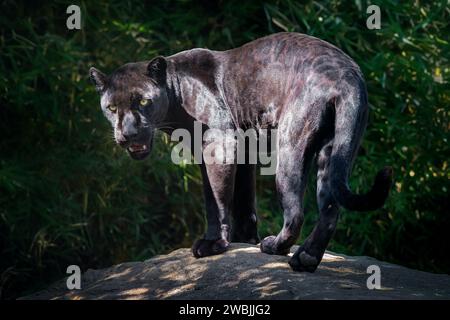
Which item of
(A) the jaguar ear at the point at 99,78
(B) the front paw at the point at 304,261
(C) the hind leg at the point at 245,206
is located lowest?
(B) the front paw at the point at 304,261

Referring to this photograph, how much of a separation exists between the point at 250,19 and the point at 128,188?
61.6 inches

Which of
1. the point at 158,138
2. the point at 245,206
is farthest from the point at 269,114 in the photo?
the point at 158,138

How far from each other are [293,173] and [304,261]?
0.41 meters

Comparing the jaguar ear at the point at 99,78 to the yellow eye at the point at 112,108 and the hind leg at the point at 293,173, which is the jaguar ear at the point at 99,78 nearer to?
the yellow eye at the point at 112,108

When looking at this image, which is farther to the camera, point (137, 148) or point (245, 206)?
point (245, 206)

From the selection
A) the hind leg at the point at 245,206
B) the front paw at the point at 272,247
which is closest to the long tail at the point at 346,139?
the front paw at the point at 272,247

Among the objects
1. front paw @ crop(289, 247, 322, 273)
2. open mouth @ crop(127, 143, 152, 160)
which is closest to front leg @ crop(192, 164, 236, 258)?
open mouth @ crop(127, 143, 152, 160)

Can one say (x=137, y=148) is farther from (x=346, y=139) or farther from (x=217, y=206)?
(x=346, y=139)

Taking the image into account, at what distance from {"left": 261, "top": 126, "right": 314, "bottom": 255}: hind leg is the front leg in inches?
14.4

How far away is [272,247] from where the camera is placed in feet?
14.1

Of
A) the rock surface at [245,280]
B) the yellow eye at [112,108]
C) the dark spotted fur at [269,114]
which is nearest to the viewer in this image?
the rock surface at [245,280]

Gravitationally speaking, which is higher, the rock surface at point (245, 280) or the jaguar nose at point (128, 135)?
the jaguar nose at point (128, 135)

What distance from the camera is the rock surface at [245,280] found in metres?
3.78

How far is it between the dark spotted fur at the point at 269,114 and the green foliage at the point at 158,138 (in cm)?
180
